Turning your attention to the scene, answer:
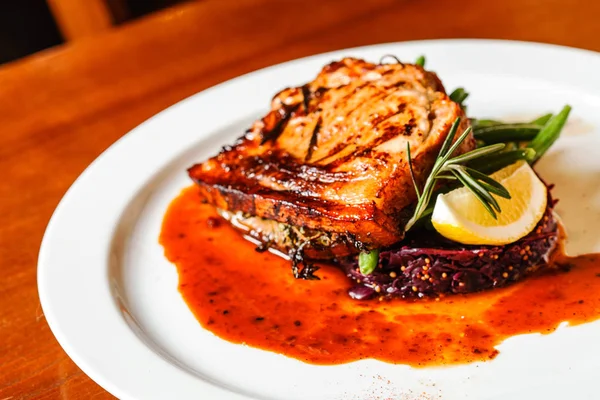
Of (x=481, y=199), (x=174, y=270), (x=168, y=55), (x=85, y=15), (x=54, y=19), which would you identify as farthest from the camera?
(x=54, y=19)

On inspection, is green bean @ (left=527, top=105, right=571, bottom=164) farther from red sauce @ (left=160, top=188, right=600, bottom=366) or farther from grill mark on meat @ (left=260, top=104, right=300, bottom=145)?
grill mark on meat @ (left=260, top=104, right=300, bottom=145)

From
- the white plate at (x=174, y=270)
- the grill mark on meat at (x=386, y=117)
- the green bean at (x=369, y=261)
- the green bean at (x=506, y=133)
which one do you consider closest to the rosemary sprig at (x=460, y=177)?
the green bean at (x=369, y=261)

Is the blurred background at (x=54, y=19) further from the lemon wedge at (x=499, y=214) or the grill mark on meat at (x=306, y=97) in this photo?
the lemon wedge at (x=499, y=214)

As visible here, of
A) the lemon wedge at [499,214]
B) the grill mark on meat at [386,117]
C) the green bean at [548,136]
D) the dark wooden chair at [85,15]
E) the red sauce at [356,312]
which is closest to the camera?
the red sauce at [356,312]

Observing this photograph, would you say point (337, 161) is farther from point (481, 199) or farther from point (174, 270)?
point (174, 270)

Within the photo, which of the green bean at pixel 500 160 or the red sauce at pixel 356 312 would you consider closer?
the red sauce at pixel 356 312

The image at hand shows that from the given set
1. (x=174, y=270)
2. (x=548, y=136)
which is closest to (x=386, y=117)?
(x=548, y=136)

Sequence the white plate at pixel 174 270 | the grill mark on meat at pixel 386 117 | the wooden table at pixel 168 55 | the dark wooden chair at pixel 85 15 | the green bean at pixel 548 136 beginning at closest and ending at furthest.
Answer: the white plate at pixel 174 270, the grill mark on meat at pixel 386 117, the green bean at pixel 548 136, the wooden table at pixel 168 55, the dark wooden chair at pixel 85 15

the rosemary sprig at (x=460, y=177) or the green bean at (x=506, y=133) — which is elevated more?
the rosemary sprig at (x=460, y=177)
